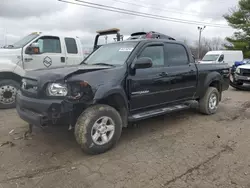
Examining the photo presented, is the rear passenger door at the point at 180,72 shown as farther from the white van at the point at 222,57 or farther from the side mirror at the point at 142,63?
the white van at the point at 222,57

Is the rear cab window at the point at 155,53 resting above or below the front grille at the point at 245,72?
above

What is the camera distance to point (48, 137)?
4.26 m

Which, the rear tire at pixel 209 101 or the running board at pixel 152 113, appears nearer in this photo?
the running board at pixel 152 113

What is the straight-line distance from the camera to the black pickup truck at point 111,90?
11.0ft

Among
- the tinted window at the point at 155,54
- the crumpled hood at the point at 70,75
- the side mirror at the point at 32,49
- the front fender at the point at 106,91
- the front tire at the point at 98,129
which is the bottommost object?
the front tire at the point at 98,129

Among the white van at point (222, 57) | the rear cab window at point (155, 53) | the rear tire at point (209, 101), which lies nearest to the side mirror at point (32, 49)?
the rear cab window at point (155, 53)

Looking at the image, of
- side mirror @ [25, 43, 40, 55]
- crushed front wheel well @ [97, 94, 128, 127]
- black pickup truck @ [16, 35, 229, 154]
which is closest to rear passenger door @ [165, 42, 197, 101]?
black pickup truck @ [16, 35, 229, 154]

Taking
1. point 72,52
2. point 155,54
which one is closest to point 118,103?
point 155,54

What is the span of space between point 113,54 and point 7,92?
3.51m

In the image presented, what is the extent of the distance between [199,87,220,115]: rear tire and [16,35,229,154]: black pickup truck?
1.39ft

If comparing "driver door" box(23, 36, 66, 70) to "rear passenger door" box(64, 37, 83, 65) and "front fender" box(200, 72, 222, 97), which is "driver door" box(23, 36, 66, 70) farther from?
"front fender" box(200, 72, 222, 97)

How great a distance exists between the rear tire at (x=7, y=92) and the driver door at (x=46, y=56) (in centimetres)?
66

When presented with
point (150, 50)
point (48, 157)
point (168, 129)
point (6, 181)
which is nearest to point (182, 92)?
point (168, 129)

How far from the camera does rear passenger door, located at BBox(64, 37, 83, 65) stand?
7445mm
